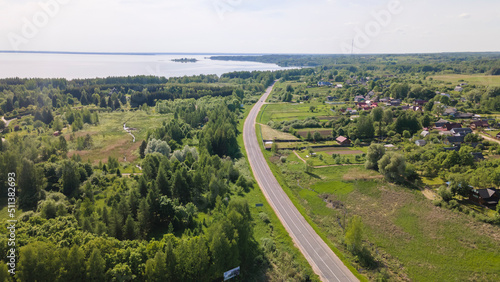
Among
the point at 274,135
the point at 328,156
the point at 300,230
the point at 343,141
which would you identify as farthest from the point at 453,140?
the point at 300,230

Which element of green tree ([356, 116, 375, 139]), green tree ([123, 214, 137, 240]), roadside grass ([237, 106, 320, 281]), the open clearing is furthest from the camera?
the open clearing

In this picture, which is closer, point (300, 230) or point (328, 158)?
point (300, 230)

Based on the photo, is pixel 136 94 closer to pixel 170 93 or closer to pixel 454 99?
pixel 170 93

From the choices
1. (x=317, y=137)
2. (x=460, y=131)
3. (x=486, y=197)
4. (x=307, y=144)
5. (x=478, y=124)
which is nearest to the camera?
(x=486, y=197)

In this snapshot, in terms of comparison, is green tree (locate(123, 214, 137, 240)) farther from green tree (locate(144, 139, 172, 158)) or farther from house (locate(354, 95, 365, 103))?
house (locate(354, 95, 365, 103))

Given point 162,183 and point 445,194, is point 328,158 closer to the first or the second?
point 445,194

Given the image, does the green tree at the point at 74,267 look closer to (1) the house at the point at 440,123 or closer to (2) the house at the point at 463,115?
(1) the house at the point at 440,123

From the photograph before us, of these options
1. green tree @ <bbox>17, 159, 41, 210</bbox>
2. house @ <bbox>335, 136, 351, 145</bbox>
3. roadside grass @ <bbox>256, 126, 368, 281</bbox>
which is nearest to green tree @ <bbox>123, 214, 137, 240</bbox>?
green tree @ <bbox>17, 159, 41, 210</bbox>
